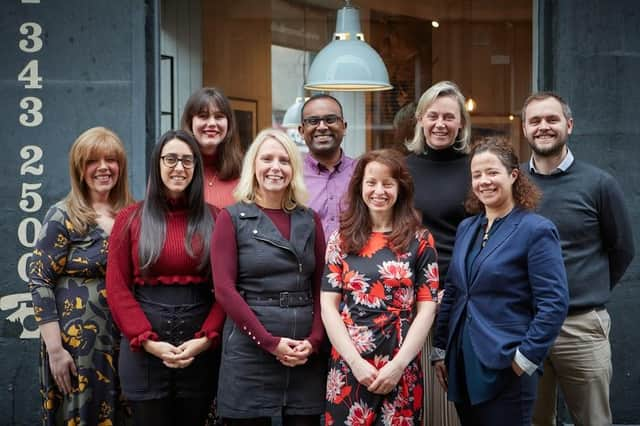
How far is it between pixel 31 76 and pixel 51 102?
8.5 inches

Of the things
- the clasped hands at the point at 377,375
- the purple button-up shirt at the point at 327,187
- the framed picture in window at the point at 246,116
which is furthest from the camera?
the framed picture in window at the point at 246,116

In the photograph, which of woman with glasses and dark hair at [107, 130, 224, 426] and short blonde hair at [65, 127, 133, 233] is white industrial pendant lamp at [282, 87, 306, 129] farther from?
woman with glasses and dark hair at [107, 130, 224, 426]

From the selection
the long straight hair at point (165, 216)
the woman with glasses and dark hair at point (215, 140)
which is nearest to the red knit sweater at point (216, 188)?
the woman with glasses and dark hair at point (215, 140)

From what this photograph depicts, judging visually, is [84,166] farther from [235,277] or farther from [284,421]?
[284,421]

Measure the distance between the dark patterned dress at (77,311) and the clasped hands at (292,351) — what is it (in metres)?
1.05

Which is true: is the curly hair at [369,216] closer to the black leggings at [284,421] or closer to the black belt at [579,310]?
the black leggings at [284,421]

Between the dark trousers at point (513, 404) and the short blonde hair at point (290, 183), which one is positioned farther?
the short blonde hair at point (290, 183)

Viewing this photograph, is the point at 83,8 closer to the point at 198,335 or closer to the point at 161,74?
the point at 161,74

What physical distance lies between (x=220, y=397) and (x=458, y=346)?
116 cm

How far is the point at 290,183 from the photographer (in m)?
4.23

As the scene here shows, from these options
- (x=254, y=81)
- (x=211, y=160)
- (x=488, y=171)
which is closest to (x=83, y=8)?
(x=254, y=81)

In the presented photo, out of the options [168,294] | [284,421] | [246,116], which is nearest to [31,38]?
[246,116]

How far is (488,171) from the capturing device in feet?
12.6

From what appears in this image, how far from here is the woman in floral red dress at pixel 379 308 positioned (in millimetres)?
3918
